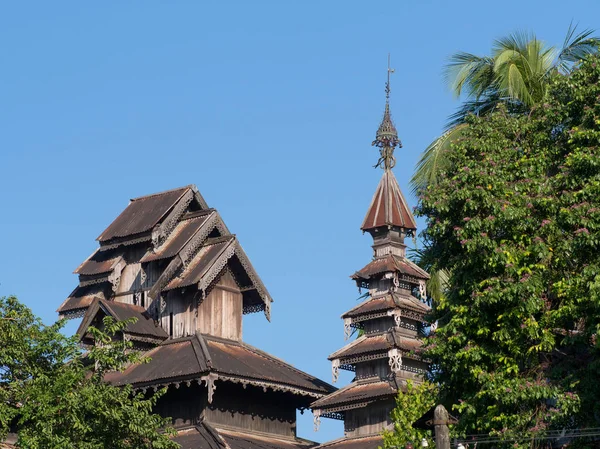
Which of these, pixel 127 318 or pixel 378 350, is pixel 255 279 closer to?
pixel 127 318

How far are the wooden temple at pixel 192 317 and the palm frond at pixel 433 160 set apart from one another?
436 inches

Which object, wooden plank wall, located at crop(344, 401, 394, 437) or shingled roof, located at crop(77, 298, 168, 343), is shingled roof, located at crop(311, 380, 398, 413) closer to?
wooden plank wall, located at crop(344, 401, 394, 437)

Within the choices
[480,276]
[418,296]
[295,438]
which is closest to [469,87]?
[480,276]

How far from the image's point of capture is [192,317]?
52.0m

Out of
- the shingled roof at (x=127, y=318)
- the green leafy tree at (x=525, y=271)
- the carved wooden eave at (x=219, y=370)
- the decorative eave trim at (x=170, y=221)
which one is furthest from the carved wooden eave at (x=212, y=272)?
the green leafy tree at (x=525, y=271)

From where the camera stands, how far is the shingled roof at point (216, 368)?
47844 millimetres

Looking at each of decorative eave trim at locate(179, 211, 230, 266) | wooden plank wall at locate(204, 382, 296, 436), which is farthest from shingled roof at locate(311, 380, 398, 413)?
decorative eave trim at locate(179, 211, 230, 266)

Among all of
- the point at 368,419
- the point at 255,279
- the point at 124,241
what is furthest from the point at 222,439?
the point at 124,241

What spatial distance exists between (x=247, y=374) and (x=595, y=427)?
1992 centimetres

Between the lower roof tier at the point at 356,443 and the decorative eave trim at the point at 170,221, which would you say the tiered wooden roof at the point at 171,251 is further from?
the lower roof tier at the point at 356,443

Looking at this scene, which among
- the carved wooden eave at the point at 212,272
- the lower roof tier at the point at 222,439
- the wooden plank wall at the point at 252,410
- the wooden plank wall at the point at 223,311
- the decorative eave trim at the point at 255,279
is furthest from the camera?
the decorative eave trim at the point at 255,279

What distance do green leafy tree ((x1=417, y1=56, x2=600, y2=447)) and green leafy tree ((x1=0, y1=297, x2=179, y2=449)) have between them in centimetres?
838

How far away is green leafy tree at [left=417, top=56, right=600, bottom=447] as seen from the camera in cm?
3169

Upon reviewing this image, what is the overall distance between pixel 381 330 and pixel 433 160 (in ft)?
43.3
